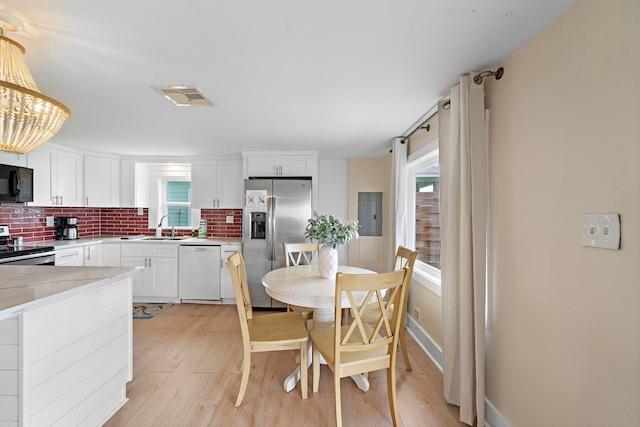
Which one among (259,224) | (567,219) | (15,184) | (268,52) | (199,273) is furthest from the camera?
(199,273)

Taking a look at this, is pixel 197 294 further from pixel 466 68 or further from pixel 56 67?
pixel 466 68

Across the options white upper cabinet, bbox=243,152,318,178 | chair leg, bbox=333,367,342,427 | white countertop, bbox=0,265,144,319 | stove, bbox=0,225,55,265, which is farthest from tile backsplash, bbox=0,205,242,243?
chair leg, bbox=333,367,342,427

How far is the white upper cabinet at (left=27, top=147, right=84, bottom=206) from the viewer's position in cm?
347

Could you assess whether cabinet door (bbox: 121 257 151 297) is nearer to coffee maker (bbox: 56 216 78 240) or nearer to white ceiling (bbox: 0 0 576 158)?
coffee maker (bbox: 56 216 78 240)

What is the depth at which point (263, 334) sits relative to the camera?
2031 mm

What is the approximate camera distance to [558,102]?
130 cm

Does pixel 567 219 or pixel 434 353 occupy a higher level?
pixel 567 219

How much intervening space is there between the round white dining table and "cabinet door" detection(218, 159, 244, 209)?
6.90 feet

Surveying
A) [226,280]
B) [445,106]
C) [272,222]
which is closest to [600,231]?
[445,106]

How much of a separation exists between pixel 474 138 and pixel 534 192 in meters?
0.48

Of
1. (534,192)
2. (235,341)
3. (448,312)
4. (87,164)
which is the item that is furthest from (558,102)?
(87,164)

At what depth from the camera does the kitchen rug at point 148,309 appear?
3620 mm

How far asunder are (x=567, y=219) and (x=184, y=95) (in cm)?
249

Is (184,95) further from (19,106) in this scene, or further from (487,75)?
(487,75)
